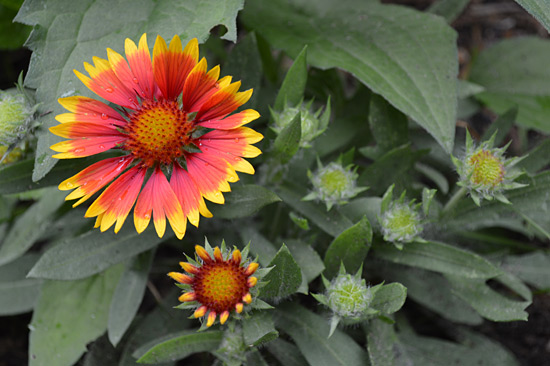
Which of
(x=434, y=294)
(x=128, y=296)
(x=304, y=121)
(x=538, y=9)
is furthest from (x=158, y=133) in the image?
(x=434, y=294)

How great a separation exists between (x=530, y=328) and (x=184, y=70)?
6.46 feet

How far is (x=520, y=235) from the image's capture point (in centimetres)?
257

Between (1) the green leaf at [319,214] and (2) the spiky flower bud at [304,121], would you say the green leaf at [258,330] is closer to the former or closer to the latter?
(1) the green leaf at [319,214]

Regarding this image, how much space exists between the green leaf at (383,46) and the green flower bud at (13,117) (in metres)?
0.93

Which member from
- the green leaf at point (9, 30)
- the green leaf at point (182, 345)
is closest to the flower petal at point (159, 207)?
the green leaf at point (182, 345)

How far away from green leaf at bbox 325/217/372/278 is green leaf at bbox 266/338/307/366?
0.31 meters

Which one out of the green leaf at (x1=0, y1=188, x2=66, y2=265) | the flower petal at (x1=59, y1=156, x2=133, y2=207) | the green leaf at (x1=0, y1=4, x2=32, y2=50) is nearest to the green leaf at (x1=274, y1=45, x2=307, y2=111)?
the flower petal at (x1=59, y1=156, x2=133, y2=207)

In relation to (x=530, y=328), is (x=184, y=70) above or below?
above

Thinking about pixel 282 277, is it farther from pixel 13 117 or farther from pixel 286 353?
pixel 13 117

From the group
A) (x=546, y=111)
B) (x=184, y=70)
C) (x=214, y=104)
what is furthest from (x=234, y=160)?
(x=546, y=111)

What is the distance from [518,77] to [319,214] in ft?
4.92

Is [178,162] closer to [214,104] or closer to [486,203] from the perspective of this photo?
[214,104]

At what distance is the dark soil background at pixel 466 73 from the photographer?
2379 mm

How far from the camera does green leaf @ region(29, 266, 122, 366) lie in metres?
1.93
